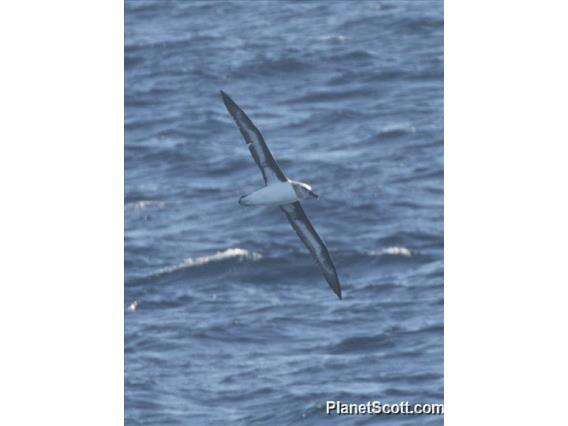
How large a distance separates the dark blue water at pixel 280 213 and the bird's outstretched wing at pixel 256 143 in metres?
0.61

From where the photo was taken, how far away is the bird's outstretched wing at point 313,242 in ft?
57.2

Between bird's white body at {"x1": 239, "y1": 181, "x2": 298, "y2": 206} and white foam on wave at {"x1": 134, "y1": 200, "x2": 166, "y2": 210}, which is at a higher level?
bird's white body at {"x1": 239, "y1": 181, "x2": 298, "y2": 206}

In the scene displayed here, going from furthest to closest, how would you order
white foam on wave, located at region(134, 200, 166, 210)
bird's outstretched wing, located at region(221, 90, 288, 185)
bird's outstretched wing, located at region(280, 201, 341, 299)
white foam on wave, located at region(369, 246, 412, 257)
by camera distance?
white foam on wave, located at region(134, 200, 166, 210) → white foam on wave, located at region(369, 246, 412, 257) → bird's outstretched wing, located at region(280, 201, 341, 299) → bird's outstretched wing, located at region(221, 90, 288, 185)

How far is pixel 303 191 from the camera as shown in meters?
17.2

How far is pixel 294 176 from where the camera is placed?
58.3ft

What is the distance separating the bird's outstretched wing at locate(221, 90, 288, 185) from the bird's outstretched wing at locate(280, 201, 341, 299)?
46 centimetres

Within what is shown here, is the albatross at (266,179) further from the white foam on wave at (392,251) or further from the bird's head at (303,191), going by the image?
the white foam on wave at (392,251)

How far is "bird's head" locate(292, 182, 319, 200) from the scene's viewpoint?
17141mm
